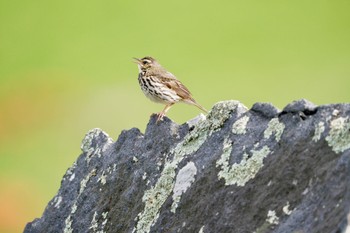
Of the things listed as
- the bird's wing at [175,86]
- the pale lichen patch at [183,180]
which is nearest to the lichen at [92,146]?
the pale lichen patch at [183,180]

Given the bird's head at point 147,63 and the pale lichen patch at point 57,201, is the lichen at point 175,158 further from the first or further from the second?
the bird's head at point 147,63

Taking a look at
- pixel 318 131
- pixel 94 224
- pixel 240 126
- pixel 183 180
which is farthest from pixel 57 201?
pixel 318 131

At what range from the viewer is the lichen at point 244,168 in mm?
4750

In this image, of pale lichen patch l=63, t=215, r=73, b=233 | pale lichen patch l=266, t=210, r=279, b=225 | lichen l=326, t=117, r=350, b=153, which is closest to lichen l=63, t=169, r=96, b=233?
pale lichen patch l=63, t=215, r=73, b=233

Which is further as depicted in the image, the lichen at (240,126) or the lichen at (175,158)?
the lichen at (175,158)

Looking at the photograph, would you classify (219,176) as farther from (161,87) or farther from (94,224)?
(161,87)

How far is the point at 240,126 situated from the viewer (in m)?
4.97

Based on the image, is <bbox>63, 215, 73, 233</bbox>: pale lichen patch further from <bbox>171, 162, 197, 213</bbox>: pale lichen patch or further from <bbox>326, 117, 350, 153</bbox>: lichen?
<bbox>326, 117, 350, 153</bbox>: lichen

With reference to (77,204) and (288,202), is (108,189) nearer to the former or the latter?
(77,204)

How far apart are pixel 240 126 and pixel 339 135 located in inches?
29.0

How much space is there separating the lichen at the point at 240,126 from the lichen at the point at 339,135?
0.62 m

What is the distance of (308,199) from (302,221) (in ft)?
0.32

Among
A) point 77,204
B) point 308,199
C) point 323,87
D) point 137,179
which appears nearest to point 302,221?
point 308,199

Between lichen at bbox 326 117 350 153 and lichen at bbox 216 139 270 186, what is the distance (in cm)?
42
